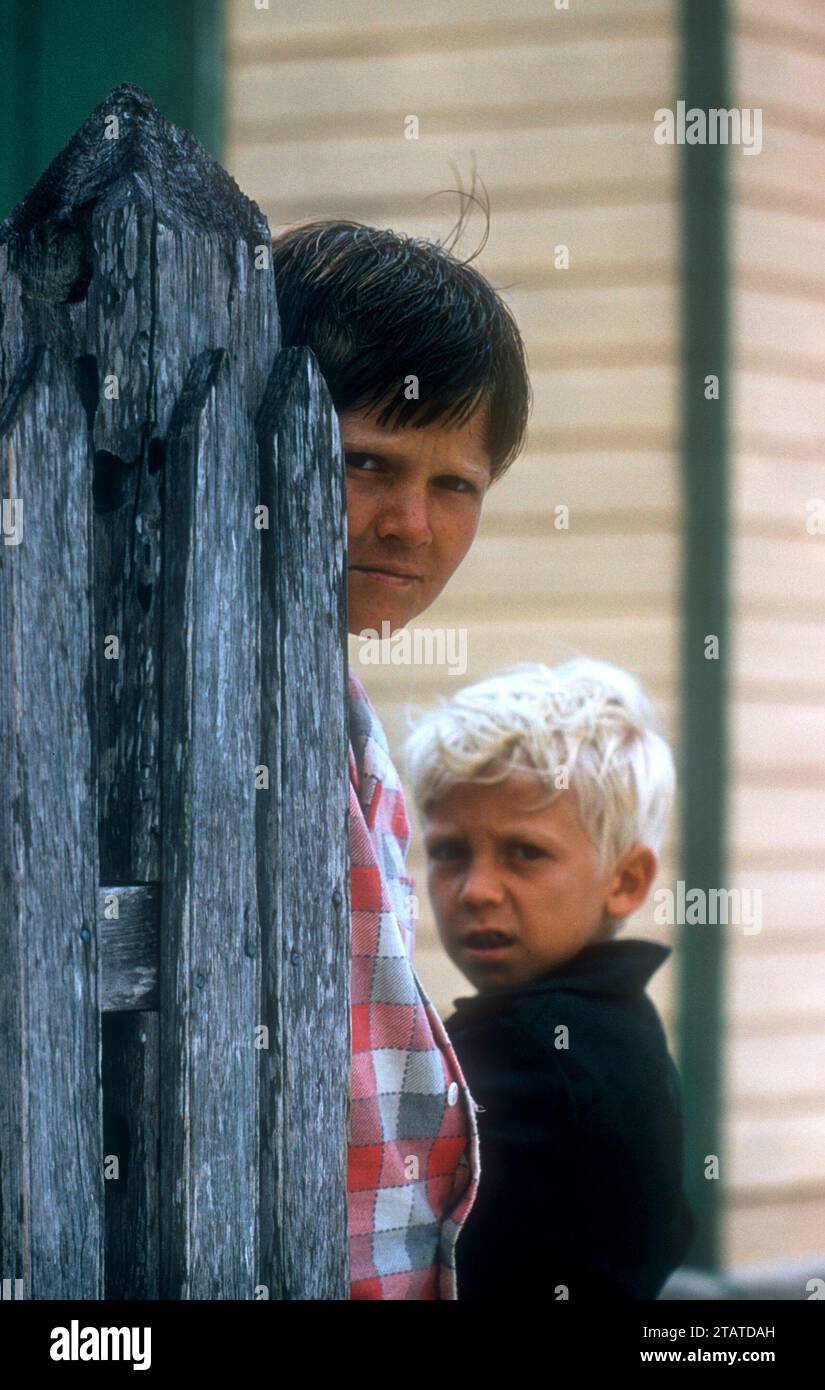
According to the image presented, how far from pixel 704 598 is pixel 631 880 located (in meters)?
1.42

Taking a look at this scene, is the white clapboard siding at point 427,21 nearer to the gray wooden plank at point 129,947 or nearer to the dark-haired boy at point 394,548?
the dark-haired boy at point 394,548

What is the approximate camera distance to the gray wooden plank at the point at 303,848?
1.34 m

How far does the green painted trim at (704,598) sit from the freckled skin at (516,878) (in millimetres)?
1376

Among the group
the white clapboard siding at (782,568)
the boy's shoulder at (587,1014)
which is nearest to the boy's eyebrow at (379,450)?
the boy's shoulder at (587,1014)

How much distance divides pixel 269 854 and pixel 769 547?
2.47 m

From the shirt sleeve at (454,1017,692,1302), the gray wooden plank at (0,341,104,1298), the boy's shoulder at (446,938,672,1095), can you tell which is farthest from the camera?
the boy's shoulder at (446,938,672,1095)

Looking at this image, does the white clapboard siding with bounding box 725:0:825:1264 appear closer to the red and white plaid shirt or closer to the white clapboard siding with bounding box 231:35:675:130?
the white clapboard siding with bounding box 231:35:675:130

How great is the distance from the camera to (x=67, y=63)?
3018 mm

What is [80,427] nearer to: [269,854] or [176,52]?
[269,854]

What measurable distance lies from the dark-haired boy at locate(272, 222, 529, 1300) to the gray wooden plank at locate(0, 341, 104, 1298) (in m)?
0.33

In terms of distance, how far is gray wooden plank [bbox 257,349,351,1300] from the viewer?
134cm

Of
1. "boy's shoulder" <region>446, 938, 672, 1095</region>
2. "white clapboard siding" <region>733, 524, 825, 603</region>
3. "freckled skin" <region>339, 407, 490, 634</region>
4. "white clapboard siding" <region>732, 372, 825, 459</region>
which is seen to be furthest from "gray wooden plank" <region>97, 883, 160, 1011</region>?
"white clapboard siding" <region>732, 372, 825, 459</region>
